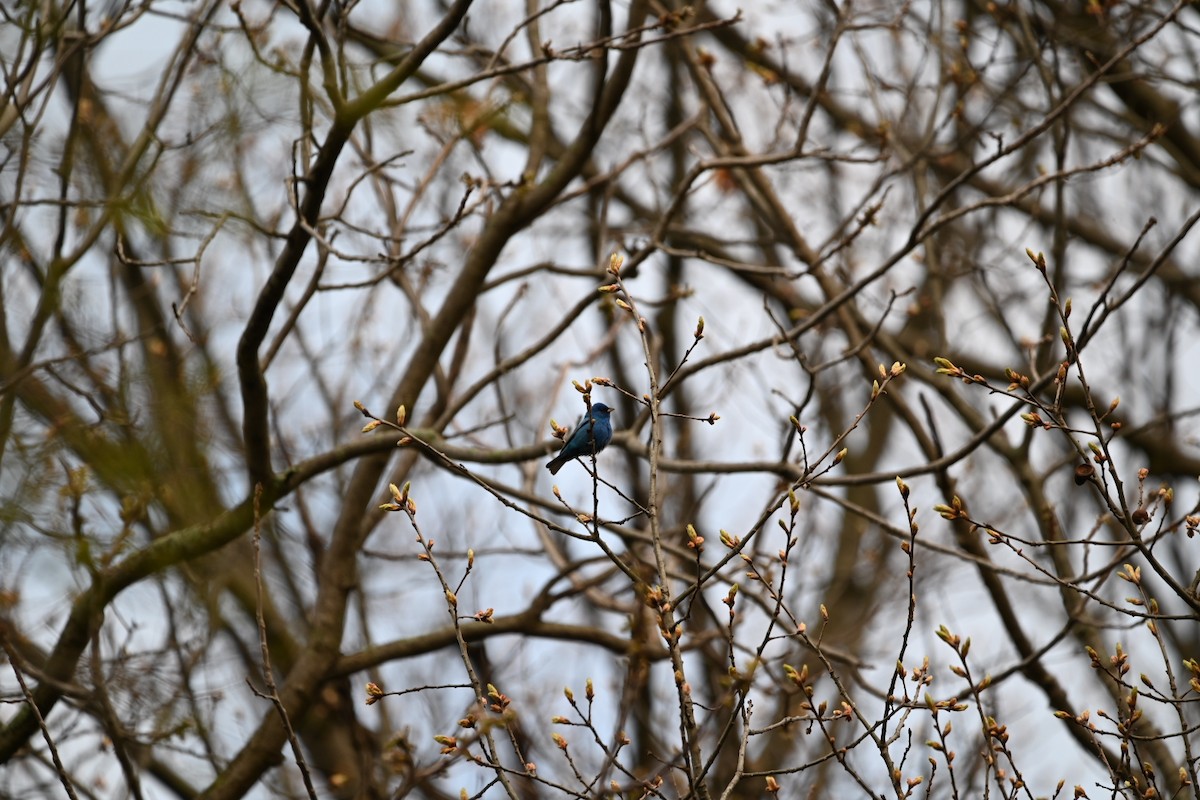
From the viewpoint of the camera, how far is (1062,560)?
6.04 meters

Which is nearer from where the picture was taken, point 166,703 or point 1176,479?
point 166,703

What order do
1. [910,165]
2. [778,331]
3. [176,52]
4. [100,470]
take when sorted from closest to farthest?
[100,470] → [778,331] → [176,52] → [910,165]

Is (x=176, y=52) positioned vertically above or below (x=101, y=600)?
above

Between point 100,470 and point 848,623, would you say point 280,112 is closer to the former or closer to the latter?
point 100,470

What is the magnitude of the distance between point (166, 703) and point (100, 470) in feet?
5.74

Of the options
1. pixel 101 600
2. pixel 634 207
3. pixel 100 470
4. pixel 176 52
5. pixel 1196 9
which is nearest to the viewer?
pixel 100 470

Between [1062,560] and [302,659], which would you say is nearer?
[302,659]

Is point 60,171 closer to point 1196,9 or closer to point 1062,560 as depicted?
point 1062,560

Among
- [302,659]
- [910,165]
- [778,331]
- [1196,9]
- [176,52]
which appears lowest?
[302,659]

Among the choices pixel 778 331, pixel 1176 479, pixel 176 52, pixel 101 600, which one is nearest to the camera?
pixel 101 600

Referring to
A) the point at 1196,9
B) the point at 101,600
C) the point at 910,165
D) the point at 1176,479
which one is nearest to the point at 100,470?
the point at 101,600

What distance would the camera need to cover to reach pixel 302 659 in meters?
5.46

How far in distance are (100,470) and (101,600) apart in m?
0.64

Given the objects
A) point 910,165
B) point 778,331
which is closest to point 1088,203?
point 910,165
